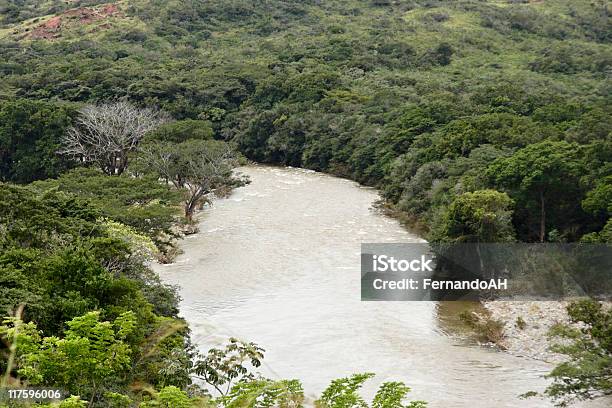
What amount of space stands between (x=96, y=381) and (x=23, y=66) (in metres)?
58.8

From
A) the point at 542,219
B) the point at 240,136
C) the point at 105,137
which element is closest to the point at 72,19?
the point at 240,136

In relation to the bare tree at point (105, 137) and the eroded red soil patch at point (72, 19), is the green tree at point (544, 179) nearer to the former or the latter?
the bare tree at point (105, 137)

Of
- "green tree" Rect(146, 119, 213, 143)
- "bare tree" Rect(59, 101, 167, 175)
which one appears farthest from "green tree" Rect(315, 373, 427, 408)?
"green tree" Rect(146, 119, 213, 143)

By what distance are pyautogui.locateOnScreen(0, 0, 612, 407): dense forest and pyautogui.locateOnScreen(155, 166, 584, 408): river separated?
1.65 m

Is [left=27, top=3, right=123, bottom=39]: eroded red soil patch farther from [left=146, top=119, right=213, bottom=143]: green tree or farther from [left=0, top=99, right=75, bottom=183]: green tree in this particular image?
[left=146, top=119, right=213, bottom=143]: green tree

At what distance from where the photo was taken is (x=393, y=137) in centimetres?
4297

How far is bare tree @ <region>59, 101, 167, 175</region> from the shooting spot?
39.7m

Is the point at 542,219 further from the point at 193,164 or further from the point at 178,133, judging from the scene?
the point at 178,133

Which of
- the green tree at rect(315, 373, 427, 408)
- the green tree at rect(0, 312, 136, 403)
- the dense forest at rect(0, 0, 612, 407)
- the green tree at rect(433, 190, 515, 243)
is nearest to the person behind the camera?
the green tree at rect(0, 312, 136, 403)

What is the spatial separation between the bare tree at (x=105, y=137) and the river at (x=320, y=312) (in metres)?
6.82

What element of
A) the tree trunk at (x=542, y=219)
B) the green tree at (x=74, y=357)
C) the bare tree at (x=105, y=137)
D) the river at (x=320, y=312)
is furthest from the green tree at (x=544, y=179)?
the bare tree at (x=105, y=137)

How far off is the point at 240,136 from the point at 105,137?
13.5 m

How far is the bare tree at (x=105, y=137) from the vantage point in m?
39.7

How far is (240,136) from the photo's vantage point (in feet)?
172
